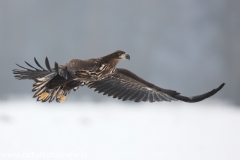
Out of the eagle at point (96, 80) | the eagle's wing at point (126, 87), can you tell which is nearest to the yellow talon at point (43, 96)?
the eagle at point (96, 80)

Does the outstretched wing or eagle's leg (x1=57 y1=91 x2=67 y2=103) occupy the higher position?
the outstretched wing

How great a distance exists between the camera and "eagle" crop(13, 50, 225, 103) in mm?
2490

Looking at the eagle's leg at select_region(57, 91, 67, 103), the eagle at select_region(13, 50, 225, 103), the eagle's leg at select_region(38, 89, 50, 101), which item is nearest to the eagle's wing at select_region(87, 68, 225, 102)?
the eagle at select_region(13, 50, 225, 103)

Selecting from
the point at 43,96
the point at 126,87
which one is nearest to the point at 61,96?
the point at 43,96

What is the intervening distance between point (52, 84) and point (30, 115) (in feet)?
6.38

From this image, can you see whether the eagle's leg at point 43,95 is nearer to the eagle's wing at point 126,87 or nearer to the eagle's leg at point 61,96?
the eagle's leg at point 61,96

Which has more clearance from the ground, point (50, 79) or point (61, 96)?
point (50, 79)

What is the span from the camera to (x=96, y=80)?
9.62 feet

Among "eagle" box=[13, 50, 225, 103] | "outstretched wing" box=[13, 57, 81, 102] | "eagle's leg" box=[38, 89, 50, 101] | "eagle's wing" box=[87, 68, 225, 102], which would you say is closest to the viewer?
"outstretched wing" box=[13, 57, 81, 102]

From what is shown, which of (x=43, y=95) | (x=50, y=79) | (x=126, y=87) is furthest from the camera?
(x=126, y=87)

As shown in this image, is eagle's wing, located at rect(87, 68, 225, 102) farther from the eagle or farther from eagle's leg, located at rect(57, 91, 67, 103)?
eagle's leg, located at rect(57, 91, 67, 103)

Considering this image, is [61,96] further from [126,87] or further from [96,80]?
[126,87]

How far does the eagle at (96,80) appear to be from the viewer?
2.49 meters

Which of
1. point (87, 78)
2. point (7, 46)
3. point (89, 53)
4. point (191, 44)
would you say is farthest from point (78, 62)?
point (191, 44)
